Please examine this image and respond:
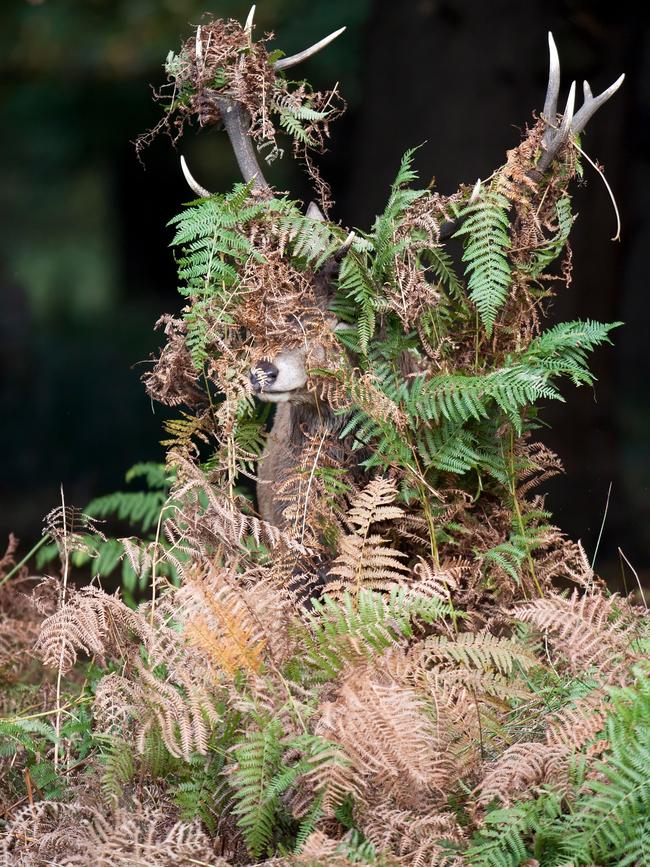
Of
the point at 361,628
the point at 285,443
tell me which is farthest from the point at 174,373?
the point at 361,628

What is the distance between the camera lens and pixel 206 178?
19.5ft

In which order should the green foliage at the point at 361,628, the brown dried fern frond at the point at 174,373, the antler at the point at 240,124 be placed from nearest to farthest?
the green foliage at the point at 361,628 < the brown dried fern frond at the point at 174,373 < the antler at the point at 240,124

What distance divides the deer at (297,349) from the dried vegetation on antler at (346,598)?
11mm

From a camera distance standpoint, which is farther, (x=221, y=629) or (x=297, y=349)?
(x=297, y=349)

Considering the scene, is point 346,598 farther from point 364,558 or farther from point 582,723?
point 582,723

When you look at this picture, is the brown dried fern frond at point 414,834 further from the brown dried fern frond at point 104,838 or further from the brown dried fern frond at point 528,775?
the brown dried fern frond at point 104,838

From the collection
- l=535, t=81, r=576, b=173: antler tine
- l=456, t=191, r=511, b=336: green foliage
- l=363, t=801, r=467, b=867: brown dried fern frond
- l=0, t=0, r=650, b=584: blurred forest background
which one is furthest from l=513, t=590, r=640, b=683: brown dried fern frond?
l=0, t=0, r=650, b=584: blurred forest background

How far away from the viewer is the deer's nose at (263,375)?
9.36ft

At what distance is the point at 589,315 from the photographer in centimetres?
527

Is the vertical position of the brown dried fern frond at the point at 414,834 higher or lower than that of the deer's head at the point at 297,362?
lower

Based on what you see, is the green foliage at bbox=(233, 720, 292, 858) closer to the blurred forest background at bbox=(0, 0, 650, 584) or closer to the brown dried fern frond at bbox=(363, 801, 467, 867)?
the brown dried fern frond at bbox=(363, 801, 467, 867)

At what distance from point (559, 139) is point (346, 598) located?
1.56 m

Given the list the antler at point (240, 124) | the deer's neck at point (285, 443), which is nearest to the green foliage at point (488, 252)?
the deer's neck at point (285, 443)

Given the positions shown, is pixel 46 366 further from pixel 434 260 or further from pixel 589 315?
pixel 434 260
